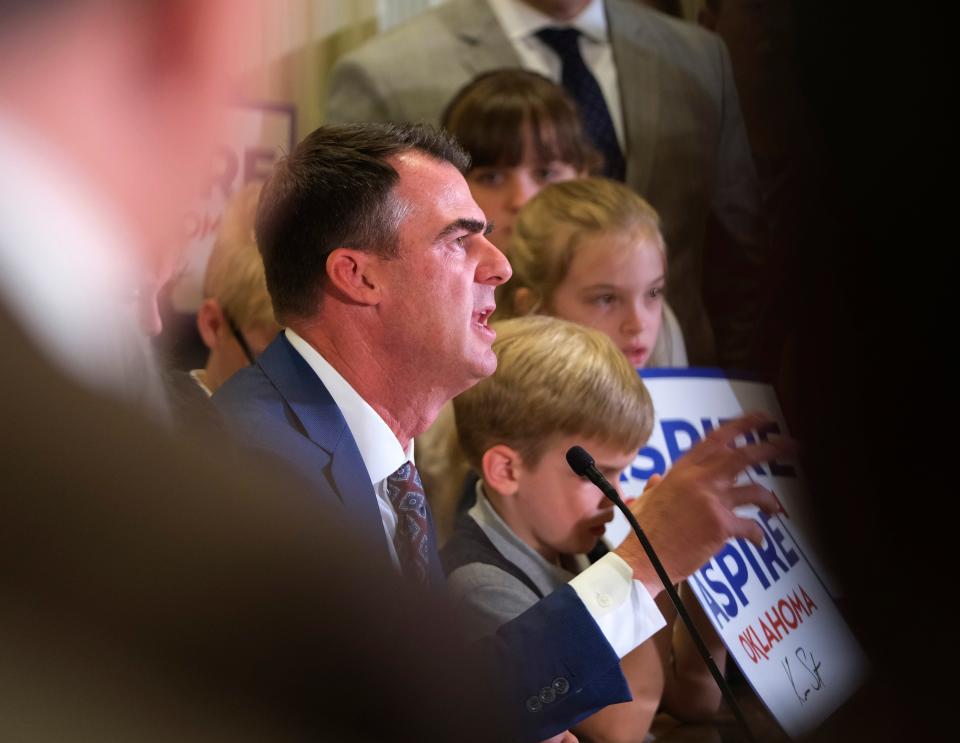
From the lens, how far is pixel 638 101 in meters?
1.57

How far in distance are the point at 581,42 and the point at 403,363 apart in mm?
955

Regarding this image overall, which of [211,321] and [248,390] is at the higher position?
[248,390]

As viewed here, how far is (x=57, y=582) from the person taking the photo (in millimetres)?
162

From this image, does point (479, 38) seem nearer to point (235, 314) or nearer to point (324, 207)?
point (235, 314)

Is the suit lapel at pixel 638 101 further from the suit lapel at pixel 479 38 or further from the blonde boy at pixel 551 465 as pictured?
the blonde boy at pixel 551 465

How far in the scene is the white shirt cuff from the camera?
750mm

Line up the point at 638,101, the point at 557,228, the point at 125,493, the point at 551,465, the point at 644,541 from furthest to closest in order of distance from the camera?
the point at 638,101 → the point at 557,228 → the point at 551,465 → the point at 644,541 → the point at 125,493

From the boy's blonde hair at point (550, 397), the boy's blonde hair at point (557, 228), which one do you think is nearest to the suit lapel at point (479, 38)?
the boy's blonde hair at point (557, 228)

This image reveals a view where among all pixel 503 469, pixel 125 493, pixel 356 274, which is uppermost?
pixel 125 493

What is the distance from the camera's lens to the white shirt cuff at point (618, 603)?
0.75 m

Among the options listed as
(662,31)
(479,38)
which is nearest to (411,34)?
(479,38)

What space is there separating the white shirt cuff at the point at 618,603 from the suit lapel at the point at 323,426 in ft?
0.47

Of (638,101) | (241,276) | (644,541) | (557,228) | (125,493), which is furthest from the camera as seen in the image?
(638,101)

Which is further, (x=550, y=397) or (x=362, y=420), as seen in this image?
(x=550, y=397)
